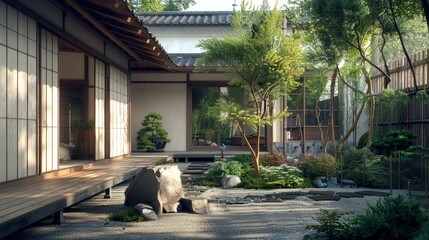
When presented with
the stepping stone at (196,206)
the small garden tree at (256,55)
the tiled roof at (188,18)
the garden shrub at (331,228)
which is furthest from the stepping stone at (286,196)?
the tiled roof at (188,18)

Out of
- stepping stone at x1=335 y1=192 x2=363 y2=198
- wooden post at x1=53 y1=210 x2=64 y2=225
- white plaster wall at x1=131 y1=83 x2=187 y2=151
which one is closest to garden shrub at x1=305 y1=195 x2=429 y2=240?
wooden post at x1=53 y1=210 x2=64 y2=225

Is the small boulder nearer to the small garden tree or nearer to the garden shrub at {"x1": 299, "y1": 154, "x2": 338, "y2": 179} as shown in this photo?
the small garden tree

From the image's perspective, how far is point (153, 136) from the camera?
52.4 ft

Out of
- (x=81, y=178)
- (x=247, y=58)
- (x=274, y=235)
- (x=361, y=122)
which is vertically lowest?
(x=274, y=235)

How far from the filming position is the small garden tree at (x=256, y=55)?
10.9 meters

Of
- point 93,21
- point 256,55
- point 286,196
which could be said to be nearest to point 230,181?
point 286,196

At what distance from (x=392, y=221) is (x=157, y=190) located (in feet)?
12.0

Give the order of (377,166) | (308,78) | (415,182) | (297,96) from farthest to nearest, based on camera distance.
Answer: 1. (297,96)
2. (308,78)
3. (377,166)
4. (415,182)

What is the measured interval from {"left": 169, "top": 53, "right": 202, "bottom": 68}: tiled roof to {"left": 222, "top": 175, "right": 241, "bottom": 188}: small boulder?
482 centimetres

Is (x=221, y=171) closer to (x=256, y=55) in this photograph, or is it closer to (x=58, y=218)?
(x=256, y=55)

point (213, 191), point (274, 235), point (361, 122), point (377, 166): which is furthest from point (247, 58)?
point (361, 122)

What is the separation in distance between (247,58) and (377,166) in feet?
11.8

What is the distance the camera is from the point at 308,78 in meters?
15.7

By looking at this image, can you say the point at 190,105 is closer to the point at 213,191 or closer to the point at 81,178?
the point at 213,191
